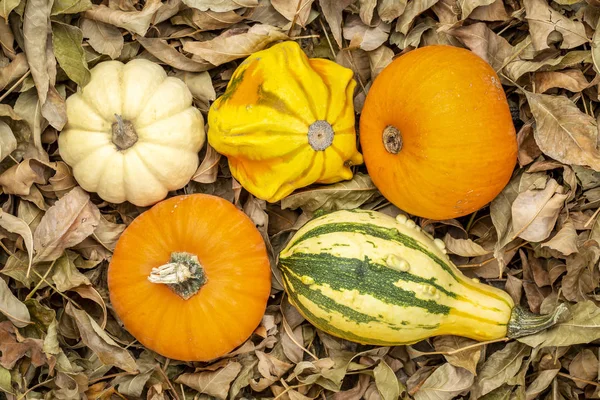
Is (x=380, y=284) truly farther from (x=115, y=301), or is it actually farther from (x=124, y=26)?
(x=124, y=26)

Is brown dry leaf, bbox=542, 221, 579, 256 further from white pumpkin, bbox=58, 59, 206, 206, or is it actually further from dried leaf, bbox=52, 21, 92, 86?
dried leaf, bbox=52, 21, 92, 86

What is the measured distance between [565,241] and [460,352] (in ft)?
2.12

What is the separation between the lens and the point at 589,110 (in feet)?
8.91

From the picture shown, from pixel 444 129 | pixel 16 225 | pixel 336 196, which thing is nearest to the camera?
pixel 444 129

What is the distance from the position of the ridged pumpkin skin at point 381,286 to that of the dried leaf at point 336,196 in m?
0.18

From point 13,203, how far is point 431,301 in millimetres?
1883

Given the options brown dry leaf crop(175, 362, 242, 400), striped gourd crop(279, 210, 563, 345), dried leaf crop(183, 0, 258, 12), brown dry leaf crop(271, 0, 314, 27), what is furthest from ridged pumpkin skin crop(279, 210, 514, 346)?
dried leaf crop(183, 0, 258, 12)

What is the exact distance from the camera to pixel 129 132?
260cm

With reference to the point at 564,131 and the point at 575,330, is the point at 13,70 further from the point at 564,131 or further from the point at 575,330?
the point at 575,330

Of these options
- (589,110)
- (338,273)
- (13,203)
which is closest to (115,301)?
(13,203)

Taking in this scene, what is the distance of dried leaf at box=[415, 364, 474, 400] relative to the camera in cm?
270

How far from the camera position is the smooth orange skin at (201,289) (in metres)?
2.62

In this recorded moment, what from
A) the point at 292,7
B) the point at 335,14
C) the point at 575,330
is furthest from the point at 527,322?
the point at 292,7

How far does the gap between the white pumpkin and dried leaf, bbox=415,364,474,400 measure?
1.41 m
